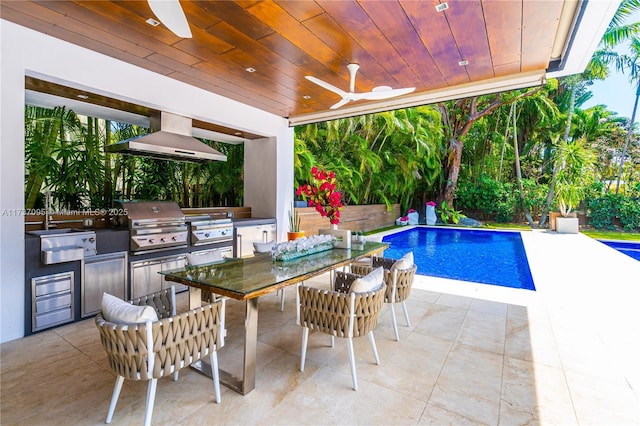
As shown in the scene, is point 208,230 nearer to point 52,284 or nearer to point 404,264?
point 52,284

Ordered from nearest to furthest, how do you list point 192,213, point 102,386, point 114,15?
1. point 102,386
2. point 114,15
3. point 192,213

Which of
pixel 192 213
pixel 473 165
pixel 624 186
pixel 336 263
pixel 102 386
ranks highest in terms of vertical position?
pixel 473 165

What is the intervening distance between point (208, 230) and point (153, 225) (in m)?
0.79

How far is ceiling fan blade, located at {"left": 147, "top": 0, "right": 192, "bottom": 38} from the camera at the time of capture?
195 centimetres

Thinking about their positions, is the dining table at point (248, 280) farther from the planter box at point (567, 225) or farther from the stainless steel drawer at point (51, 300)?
the planter box at point (567, 225)

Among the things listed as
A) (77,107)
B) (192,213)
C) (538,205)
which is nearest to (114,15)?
(77,107)

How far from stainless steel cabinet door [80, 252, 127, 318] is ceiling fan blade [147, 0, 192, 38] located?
2.52m

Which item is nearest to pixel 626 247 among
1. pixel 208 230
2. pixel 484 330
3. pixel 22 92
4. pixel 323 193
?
pixel 484 330

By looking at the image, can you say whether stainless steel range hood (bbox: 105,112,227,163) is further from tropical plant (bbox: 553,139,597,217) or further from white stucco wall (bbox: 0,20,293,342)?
tropical plant (bbox: 553,139,597,217)

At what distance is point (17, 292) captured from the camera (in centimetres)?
286

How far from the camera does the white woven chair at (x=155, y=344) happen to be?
5.11 ft

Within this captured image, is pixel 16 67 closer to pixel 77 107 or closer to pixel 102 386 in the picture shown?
pixel 77 107

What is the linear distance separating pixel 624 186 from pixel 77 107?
17.5 m

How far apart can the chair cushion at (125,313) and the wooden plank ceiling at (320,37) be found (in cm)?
219
